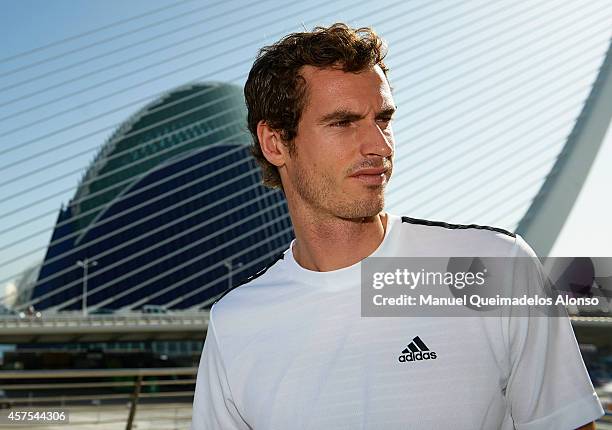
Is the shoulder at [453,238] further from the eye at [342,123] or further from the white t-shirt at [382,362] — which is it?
the eye at [342,123]

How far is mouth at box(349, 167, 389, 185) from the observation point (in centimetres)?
153

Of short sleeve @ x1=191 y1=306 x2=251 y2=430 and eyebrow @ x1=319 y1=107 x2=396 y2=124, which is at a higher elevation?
eyebrow @ x1=319 y1=107 x2=396 y2=124

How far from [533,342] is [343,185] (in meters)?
0.47

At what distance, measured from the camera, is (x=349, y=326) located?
5.04ft

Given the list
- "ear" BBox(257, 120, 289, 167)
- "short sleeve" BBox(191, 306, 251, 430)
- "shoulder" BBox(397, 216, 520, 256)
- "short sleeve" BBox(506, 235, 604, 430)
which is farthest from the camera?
"ear" BBox(257, 120, 289, 167)

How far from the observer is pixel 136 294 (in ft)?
151

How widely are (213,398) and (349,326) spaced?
1.09ft

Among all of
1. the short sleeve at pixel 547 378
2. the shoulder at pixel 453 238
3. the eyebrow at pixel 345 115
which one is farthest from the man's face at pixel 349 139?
the short sleeve at pixel 547 378

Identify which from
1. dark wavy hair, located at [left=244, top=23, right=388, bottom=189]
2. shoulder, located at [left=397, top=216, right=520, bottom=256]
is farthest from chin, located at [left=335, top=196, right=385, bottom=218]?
dark wavy hair, located at [left=244, top=23, right=388, bottom=189]

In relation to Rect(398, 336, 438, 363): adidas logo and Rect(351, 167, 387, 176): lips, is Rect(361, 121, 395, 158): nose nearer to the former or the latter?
Rect(351, 167, 387, 176): lips

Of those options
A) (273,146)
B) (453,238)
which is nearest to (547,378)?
(453,238)

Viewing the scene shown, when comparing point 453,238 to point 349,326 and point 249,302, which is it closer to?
point 349,326

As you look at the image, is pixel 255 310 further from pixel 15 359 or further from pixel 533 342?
pixel 15 359

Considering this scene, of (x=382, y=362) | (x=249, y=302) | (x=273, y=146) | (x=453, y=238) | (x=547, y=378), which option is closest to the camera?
(x=547, y=378)
